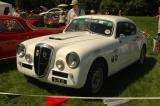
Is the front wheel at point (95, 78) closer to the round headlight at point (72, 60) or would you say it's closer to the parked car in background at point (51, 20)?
the round headlight at point (72, 60)

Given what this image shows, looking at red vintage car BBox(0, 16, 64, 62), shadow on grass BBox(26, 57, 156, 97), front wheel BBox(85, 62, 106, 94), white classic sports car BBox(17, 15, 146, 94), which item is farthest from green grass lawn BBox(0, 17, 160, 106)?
red vintage car BBox(0, 16, 64, 62)

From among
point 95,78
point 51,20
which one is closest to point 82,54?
point 95,78

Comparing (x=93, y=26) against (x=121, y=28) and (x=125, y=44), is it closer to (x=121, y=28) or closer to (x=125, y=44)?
(x=121, y=28)

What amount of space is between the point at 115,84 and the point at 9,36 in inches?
116

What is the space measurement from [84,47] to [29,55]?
117 cm

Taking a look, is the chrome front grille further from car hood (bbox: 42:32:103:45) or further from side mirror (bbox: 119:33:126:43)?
side mirror (bbox: 119:33:126:43)

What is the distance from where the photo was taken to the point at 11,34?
8164 millimetres

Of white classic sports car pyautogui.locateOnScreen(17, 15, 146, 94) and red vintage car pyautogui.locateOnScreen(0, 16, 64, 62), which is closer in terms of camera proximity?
white classic sports car pyautogui.locateOnScreen(17, 15, 146, 94)

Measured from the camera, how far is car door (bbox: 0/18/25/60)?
789 cm

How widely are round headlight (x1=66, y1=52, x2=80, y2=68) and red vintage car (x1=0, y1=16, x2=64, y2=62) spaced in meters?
2.60

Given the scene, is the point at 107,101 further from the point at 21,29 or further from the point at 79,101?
the point at 21,29

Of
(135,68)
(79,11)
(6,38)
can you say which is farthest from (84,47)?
(79,11)

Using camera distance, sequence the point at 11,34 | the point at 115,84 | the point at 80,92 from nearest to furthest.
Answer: the point at 80,92
the point at 115,84
the point at 11,34

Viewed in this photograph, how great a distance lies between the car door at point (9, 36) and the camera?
789 centimetres
